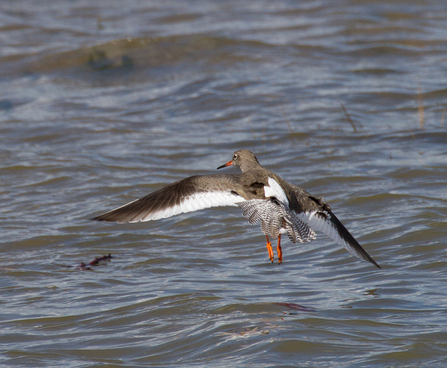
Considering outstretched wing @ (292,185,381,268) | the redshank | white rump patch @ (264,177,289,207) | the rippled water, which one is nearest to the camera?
the rippled water

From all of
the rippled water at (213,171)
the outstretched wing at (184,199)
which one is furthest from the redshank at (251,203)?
the rippled water at (213,171)

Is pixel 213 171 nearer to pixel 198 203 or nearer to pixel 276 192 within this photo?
pixel 198 203

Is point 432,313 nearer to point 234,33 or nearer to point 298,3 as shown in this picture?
point 234,33

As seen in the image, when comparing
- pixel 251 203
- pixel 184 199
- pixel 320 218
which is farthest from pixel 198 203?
pixel 320 218

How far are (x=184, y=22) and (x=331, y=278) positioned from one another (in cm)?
1238

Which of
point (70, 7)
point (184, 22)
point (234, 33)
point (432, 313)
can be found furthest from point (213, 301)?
point (70, 7)

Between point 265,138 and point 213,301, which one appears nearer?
point 213,301

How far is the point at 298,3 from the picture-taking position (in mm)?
18281

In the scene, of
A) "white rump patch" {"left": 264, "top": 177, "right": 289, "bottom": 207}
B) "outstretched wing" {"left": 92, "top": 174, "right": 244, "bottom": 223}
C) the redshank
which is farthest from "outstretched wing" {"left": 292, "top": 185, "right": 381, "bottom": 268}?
"outstretched wing" {"left": 92, "top": 174, "right": 244, "bottom": 223}

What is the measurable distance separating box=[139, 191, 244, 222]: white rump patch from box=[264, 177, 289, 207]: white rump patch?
24cm

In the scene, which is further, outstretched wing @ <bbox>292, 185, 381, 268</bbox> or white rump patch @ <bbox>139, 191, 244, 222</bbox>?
outstretched wing @ <bbox>292, 185, 381, 268</bbox>

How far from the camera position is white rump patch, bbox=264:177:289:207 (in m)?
5.64

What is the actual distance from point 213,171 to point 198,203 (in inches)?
122

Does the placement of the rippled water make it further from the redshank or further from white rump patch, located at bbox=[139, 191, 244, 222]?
white rump patch, located at bbox=[139, 191, 244, 222]
